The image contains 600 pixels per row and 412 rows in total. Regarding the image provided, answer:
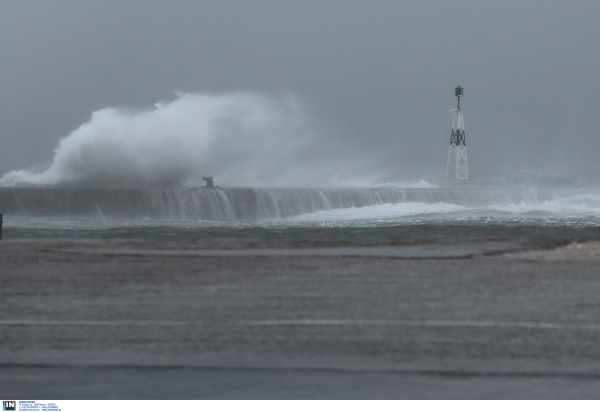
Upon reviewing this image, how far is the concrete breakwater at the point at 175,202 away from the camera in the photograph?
33.8m

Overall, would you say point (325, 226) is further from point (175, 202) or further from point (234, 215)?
→ point (175, 202)

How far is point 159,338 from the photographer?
3.07m

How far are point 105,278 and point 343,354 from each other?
6.70ft

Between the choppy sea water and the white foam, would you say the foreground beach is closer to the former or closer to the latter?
the choppy sea water

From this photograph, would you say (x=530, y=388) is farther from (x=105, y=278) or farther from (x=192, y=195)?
(x=192, y=195)

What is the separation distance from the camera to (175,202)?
34.9 metres

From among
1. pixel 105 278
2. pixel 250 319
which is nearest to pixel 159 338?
pixel 250 319

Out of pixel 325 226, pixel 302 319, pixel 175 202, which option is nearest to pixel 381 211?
pixel 325 226

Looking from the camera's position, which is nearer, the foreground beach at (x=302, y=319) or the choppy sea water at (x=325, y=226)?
the foreground beach at (x=302, y=319)

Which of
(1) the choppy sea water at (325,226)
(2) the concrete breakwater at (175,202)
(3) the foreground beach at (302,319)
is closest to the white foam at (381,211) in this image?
(1) the choppy sea water at (325,226)

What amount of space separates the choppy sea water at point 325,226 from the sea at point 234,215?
0.13ft

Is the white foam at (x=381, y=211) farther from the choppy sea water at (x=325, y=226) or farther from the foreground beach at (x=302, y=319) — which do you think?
the foreground beach at (x=302, y=319)

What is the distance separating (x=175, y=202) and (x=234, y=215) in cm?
293

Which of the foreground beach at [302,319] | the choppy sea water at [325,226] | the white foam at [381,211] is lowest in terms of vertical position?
the foreground beach at [302,319]
